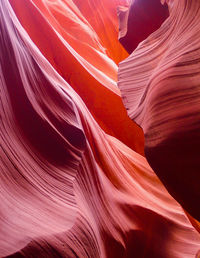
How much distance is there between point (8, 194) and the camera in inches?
34.9

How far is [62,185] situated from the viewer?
1.03m

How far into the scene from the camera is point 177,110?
0.86m

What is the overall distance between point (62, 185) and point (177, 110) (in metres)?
0.48

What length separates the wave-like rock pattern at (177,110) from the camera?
83 centimetres

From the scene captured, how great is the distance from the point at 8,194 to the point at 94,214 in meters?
0.37

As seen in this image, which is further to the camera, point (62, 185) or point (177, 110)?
point (62, 185)

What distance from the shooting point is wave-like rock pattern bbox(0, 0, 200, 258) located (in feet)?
2.85

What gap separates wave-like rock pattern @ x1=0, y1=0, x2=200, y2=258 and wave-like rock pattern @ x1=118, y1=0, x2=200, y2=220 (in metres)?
0.31

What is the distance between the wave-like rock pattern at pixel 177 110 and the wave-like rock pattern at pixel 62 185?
307mm

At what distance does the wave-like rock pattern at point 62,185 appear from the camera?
0.87m

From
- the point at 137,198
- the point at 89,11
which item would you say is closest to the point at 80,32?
the point at 89,11

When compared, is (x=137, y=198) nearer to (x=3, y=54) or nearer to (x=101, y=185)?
(x=101, y=185)

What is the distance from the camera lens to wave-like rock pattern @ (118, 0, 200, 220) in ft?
2.74

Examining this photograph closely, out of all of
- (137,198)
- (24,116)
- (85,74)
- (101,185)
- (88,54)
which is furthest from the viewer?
(88,54)
